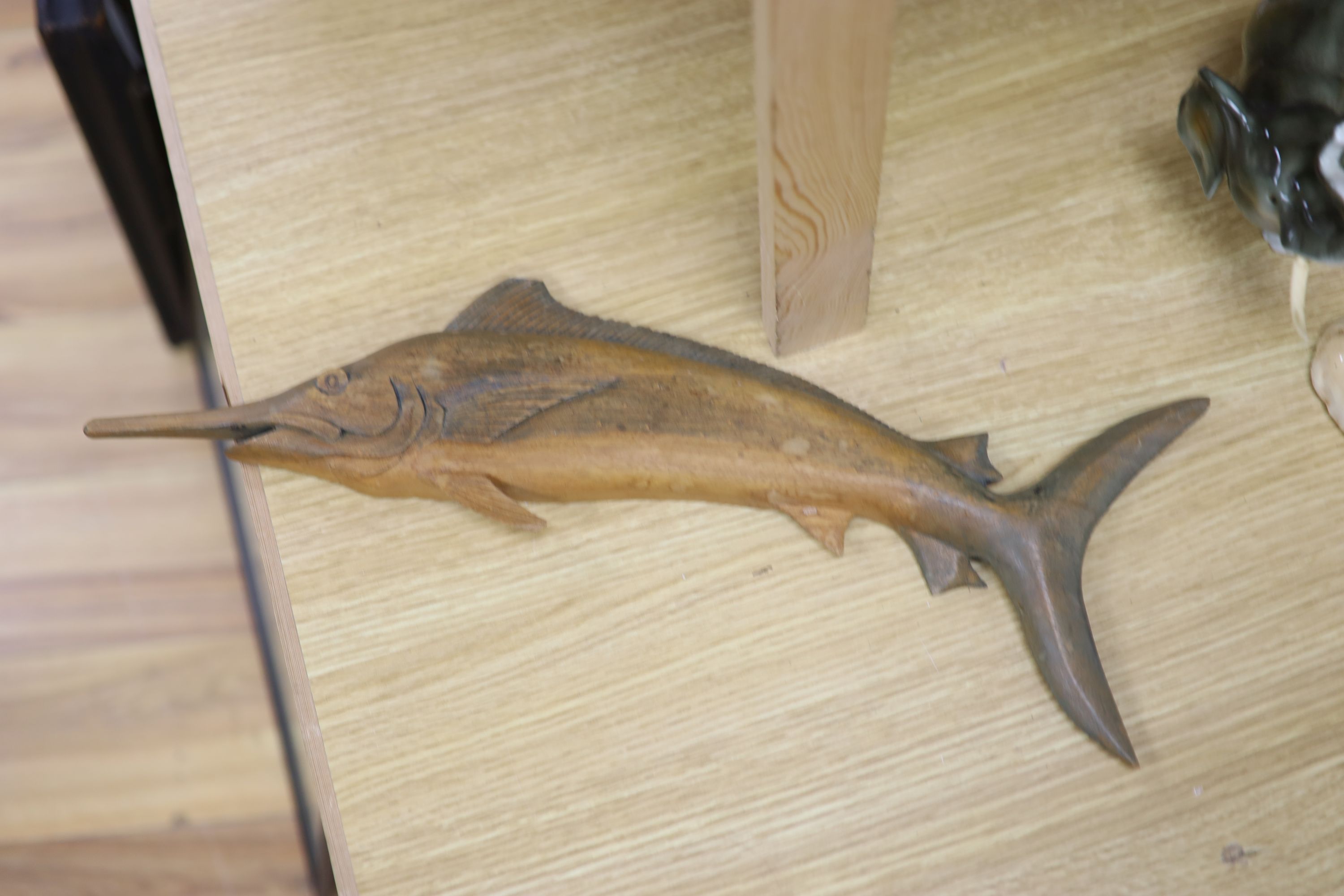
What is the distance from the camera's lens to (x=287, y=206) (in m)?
1.18

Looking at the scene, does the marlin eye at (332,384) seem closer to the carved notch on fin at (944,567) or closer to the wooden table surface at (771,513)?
the wooden table surface at (771,513)

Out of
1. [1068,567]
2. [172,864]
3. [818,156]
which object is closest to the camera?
[818,156]

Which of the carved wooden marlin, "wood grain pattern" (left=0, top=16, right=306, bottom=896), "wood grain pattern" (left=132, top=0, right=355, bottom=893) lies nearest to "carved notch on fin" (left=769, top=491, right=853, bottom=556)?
the carved wooden marlin

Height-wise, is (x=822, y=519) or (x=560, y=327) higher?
(x=560, y=327)

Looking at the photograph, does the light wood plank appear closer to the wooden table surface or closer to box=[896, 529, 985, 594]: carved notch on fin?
the wooden table surface

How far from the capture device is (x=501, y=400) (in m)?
1.03

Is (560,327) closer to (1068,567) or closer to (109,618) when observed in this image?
(1068,567)

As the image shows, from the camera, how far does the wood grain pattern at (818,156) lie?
788 millimetres

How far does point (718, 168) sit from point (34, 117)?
1367 mm

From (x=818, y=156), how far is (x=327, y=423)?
50 centimetres

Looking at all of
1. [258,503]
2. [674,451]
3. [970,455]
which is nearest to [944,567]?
[970,455]

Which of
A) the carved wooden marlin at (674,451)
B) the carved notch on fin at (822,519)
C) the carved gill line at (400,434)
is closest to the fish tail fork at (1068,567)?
the carved wooden marlin at (674,451)

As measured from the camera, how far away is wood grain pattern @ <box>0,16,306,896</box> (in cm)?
163

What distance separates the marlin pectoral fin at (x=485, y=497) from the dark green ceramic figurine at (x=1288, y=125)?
0.74 meters
